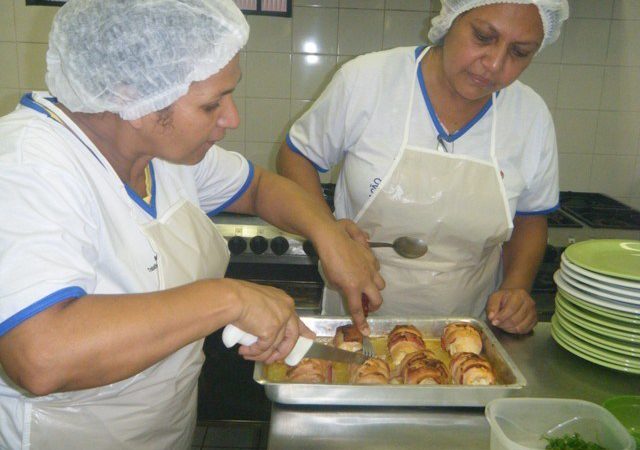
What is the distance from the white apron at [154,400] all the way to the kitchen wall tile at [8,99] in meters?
1.94

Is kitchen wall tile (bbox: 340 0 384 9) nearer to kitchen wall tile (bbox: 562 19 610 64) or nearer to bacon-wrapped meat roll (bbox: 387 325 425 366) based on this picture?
kitchen wall tile (bbox: 562 19 610 64)

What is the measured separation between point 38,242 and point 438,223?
117 cm

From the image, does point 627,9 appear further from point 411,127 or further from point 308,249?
point 308,249

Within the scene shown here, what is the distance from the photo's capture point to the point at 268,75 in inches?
115

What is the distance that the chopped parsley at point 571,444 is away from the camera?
98 cm

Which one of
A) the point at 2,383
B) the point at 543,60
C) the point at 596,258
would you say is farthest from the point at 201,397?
the point at 543,60

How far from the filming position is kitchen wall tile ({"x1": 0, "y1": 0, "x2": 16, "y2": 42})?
2.78 metres

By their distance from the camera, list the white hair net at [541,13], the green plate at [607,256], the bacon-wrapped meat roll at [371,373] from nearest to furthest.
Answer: the bacon-wrapped meat roll at [371,373]
the green plate at [607,256]
the white hair net at [541,13]

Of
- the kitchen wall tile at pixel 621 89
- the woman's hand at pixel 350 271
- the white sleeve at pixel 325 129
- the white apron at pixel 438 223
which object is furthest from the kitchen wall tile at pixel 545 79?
the woman's hand at pixel 350 271

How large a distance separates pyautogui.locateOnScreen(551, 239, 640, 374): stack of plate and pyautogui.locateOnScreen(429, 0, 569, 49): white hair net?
22.7 inches

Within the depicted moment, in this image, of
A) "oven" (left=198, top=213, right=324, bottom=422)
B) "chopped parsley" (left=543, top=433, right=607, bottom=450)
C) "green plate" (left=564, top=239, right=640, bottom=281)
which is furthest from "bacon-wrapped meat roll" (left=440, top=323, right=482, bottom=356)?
"oven" (left=198, top=213, right=324, bottom=422)

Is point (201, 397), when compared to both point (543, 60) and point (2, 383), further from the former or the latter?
point (543, 60)

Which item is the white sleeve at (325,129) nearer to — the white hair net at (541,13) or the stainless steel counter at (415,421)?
the white hair net at (541,13)

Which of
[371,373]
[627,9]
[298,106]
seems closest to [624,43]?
[627,9]
